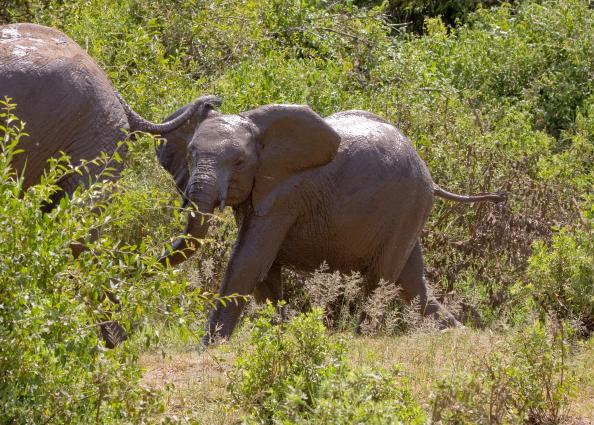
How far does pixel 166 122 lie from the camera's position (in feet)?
26.5

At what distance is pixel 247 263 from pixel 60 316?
113 inches

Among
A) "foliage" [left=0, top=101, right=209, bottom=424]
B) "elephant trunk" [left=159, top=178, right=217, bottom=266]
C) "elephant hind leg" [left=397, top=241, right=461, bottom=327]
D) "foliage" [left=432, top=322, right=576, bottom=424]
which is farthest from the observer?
"elephant hind leg" [left=397, top=241, right=461, bottom=327]

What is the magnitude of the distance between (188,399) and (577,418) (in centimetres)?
174

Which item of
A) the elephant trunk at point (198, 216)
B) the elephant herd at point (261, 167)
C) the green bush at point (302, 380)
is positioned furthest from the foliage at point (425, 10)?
the green bush at point (302, 380)

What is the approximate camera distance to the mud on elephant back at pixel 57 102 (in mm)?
7168

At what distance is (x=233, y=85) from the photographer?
10.4m

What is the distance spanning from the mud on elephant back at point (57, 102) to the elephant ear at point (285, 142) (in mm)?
914

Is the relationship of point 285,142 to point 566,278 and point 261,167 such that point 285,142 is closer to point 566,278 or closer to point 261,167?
point 261,167

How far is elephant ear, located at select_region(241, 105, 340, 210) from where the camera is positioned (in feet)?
26.4

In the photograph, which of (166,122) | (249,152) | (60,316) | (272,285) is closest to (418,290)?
(272,285)

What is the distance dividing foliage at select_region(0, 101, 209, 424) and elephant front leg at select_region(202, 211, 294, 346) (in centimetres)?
237

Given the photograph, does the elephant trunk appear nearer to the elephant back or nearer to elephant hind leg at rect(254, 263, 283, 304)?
the elephant back

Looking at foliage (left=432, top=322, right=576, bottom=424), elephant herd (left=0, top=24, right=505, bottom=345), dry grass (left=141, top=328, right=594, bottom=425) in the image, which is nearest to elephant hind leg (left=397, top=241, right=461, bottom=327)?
elephant herd (left=0, top=24, right=505, bottom=345)

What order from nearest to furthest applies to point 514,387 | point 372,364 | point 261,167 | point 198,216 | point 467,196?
point 514,387, point 372,364, point 198,216, point 261,167, point 467,196
